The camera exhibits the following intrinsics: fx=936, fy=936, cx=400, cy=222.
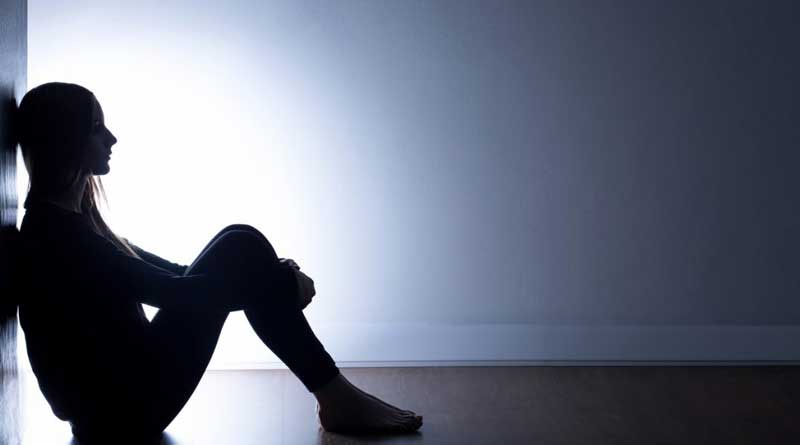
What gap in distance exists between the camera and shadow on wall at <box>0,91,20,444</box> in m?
Result: 2.13

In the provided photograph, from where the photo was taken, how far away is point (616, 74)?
150 inches

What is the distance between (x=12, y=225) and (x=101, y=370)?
41cm

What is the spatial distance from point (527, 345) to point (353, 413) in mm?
1332

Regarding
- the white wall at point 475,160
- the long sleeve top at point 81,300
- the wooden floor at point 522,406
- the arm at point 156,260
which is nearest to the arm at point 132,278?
the long sleeve top at point 81,300

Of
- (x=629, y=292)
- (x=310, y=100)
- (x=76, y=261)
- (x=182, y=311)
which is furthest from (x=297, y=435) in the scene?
(x=629, y=292)

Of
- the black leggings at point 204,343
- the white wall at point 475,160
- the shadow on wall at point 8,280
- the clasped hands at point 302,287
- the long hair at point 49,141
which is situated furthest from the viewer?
the white wall at point 475,160

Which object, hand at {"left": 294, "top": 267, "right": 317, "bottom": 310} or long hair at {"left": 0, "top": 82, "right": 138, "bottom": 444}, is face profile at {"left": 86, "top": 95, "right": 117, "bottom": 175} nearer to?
long hair at {"left": 0, "top": 82, "right": 138, "bottom": 444}

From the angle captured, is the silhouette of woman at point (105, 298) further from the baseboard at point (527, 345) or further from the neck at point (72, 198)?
the baseboard at point (527, 345)

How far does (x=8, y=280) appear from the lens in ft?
7.09

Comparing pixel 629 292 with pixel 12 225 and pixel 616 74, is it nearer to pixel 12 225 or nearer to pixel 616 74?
pixel 616 74

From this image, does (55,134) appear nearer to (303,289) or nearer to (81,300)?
(81,300)

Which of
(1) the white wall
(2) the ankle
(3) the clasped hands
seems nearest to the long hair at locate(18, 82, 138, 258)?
(3) the clasped hands

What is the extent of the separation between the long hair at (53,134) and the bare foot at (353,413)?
0.88m

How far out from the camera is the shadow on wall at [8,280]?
84.0 inches
